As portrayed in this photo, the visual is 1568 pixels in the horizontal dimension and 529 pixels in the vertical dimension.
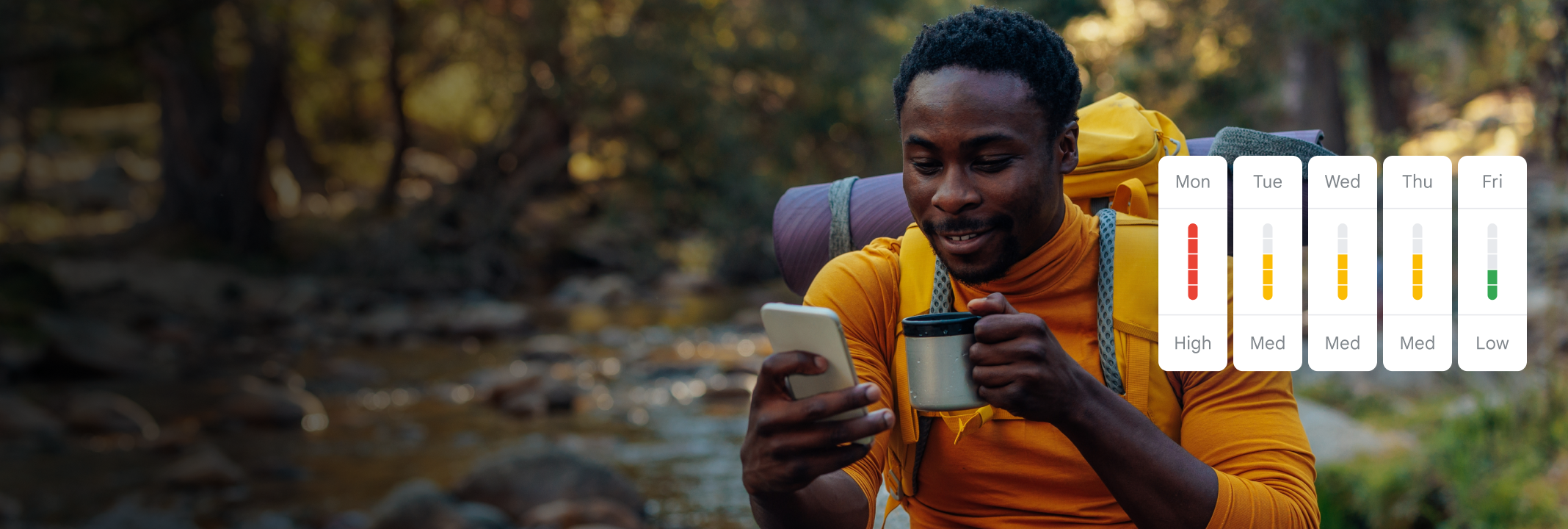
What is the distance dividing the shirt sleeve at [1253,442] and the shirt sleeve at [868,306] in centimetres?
45

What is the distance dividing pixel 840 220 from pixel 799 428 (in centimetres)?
109

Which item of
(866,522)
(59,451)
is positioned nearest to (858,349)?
(866,522)

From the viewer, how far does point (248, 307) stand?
14500 mm

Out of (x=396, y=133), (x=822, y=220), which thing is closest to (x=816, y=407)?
(x=822, y=220)

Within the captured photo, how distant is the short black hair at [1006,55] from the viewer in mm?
1668

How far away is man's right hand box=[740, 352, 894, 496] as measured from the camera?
1.41 metres

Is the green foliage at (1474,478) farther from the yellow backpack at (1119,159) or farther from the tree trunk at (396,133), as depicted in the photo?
the tree trunk at (396,133)

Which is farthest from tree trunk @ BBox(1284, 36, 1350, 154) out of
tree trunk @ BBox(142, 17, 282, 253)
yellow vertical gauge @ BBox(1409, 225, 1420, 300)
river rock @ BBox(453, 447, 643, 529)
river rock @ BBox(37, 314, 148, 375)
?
tree trunk @ BBox(142, 17, 282, 253)

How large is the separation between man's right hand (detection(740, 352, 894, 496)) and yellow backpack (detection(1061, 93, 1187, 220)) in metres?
Result: 0.81

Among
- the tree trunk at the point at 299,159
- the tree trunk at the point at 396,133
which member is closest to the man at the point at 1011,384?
the tree trunk at the point at 396,133

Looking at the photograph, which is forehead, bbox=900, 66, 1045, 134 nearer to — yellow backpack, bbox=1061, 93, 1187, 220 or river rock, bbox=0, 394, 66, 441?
yellow backpack, bbox=1061, 93, 1187, 220

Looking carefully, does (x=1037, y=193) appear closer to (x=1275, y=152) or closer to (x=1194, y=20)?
(x=1275, y=152)

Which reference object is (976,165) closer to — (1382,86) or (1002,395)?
(1002,395)

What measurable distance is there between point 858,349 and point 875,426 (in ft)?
1.28
